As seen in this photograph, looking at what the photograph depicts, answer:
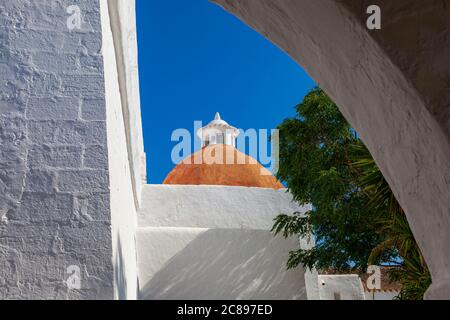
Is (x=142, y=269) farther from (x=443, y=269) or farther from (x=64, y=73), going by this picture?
(x=443, y=269)

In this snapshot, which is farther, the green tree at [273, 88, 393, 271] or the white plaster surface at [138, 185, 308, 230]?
the white plaster surface at [138, 185, 308, 230]

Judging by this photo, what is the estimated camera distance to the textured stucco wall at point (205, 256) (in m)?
8.44

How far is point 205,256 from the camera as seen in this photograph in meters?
8.62

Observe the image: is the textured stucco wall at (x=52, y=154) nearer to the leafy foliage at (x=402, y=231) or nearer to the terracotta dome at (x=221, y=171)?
the leafy foliage at (x=402, y=231)

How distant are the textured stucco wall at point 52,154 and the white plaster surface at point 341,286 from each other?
6313mm

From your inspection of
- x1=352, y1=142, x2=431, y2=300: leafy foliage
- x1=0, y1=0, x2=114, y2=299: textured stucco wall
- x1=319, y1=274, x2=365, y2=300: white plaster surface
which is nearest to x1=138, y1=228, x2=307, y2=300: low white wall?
x1=319, y1=274, x2=365, y2=300: white plaster surface

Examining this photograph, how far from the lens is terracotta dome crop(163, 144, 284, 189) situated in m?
14.2

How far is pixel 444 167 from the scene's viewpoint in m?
1.19

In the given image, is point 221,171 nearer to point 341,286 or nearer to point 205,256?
point 205,256

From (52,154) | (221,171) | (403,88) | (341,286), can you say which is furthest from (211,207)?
(403,88)

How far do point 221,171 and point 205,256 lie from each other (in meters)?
6.06

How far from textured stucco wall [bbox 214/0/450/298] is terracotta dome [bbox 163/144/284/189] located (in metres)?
12.3

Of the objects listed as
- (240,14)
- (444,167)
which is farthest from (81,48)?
(444,167)

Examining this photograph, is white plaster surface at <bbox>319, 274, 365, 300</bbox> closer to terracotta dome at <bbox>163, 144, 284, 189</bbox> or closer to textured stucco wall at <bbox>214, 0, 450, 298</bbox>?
terracotta dome at <bbox>163, 144, 284, 189</bbox>
